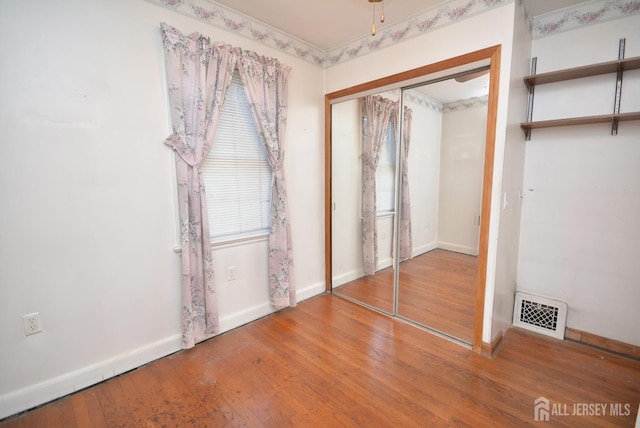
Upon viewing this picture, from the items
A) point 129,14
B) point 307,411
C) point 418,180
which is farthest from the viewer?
point 418,180

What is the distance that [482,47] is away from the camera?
76.2 inches

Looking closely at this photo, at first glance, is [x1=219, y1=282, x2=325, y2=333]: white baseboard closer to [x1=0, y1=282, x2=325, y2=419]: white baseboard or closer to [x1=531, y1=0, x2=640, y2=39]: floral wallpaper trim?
[x1=0, y1=282, x2=325, y2=419]: white baseboard

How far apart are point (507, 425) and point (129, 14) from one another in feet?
11.0

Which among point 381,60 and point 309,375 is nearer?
point 309,375

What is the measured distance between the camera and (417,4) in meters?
2.11

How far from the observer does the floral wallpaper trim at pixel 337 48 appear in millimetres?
1991

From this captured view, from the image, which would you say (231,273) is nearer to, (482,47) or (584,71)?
(482,47)

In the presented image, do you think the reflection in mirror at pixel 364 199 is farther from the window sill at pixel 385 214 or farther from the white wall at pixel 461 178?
the white wall at pixel 461 178

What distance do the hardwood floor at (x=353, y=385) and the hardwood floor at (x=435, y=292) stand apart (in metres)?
0.23

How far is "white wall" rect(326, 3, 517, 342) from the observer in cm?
185

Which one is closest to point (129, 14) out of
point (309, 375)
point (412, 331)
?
point (309, 375)

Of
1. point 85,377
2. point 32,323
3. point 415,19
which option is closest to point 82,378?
point 85,377

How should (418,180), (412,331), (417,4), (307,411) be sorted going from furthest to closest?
(418,180), (412,331), (417,4), (307,411)

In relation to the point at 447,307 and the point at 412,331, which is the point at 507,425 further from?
the point at 447,307
